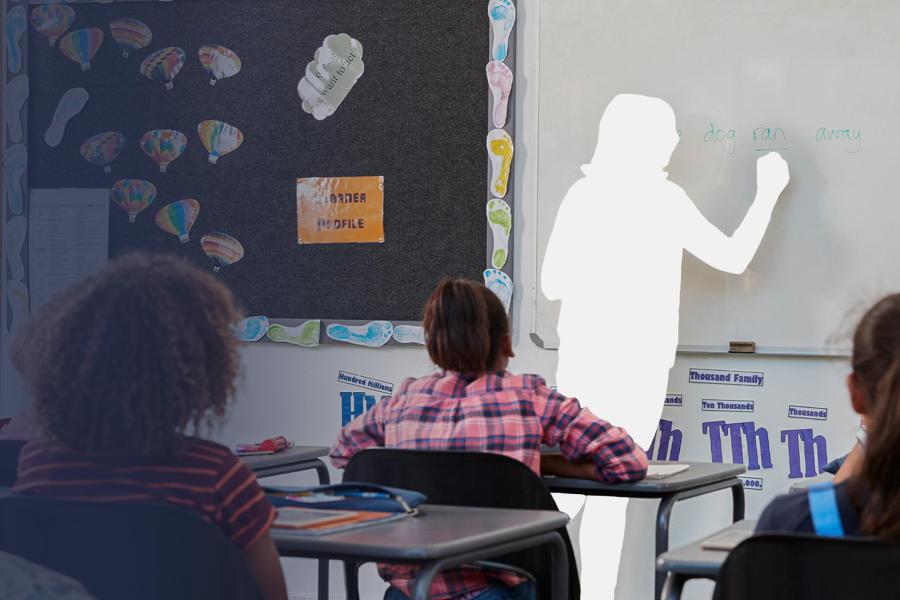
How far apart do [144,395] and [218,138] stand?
3.02 m

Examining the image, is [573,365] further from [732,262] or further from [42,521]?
[42,521]

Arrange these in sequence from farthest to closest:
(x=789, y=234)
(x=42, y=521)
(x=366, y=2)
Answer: (x=366, y=2), (x=789, y=234), (x=42, y=521)

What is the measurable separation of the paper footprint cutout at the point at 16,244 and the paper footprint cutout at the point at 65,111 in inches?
12.5

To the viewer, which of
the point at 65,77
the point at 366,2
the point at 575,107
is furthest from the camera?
the point at 65,77

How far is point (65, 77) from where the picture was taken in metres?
4.47

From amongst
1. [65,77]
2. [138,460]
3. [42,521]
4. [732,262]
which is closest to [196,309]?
[138,460]

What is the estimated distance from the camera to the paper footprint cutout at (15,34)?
14.7 ft

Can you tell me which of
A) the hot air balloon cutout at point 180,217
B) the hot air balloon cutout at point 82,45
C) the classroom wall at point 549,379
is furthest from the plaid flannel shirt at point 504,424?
the hot air balloon cutout at point 82,45

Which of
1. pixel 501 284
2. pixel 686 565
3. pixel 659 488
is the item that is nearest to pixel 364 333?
pixel 501 284

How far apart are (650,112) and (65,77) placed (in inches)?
86.7

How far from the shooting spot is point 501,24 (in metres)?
3.95

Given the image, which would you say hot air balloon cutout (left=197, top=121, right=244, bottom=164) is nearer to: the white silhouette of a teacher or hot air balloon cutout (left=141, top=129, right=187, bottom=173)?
hot air balloon cutout (left=141, top=129, right=187, bottom=173)

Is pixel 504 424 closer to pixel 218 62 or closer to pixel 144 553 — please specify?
pixel 144 553

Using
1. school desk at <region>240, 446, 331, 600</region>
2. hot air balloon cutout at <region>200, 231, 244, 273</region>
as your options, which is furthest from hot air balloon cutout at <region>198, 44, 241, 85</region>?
school desk at <region>240, 446, 331, 600</region>
